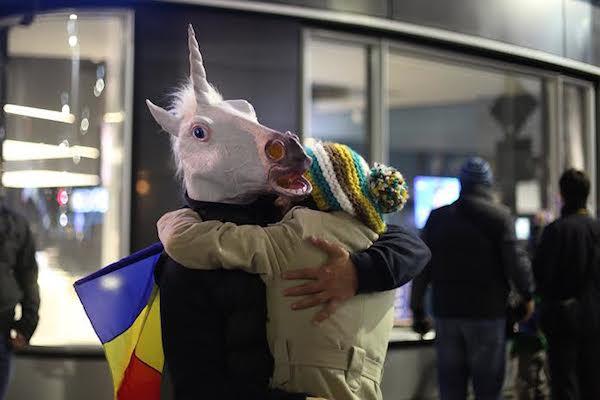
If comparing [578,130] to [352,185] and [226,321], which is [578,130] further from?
[226,321]

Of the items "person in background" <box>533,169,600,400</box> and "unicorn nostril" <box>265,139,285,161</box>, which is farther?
"person in background" <box>533,169,600,400</box>

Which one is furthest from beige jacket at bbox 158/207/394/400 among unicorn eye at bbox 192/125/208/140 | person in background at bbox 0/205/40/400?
person in background at bbox 0/205/40/400

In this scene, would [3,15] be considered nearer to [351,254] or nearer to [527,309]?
[527,309]

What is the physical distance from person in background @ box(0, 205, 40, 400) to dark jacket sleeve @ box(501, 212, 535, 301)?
2.73m

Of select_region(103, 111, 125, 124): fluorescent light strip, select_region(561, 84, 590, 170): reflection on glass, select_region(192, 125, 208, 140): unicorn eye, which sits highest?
select_region(561, 84, 590, 170): reflection on glass

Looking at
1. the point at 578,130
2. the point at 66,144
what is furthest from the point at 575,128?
the point at 66,144

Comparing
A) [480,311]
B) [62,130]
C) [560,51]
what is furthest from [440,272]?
[560,51]

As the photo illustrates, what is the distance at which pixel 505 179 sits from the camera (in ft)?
30.1

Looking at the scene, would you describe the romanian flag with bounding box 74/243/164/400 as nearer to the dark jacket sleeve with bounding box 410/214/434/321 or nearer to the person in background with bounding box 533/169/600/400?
the dark jacket sleeve with bounding box 410/214/434/321

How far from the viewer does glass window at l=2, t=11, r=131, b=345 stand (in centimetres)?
591

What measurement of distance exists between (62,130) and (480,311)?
3.28 m

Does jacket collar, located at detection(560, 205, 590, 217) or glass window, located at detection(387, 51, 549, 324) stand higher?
glass window, located at detection(387, 51, 549, 324)

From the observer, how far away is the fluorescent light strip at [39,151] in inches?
237

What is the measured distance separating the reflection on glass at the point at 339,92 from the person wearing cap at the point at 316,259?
439cm
